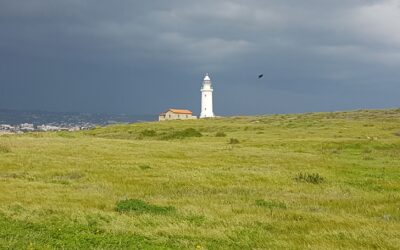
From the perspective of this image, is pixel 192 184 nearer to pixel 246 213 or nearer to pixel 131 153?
A: pixel 246 213

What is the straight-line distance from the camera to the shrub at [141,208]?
50.8 ft

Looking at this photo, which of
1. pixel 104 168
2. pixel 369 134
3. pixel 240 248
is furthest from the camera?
pixel 369 134

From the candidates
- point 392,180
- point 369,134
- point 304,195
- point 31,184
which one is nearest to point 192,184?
point 304,195

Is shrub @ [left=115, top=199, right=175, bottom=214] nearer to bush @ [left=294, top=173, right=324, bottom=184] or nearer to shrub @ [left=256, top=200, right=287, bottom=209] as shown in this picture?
shrub @ [left=256, top=200, right=287, bottom=209]

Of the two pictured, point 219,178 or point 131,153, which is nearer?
point 219,178

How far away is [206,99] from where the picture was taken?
579 feet

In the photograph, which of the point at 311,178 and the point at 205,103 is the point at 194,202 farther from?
the point at 205,103

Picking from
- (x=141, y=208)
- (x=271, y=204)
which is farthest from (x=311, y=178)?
(x=141, y=208)

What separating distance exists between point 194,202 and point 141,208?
229cm

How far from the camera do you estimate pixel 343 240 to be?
1178 centimetres

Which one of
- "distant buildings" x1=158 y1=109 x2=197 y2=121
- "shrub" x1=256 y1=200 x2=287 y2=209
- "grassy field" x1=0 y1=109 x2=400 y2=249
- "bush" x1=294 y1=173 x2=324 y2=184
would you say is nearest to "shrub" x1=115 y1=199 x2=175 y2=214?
"grassy field" x1=0 y1=109 x2=400 y2=249

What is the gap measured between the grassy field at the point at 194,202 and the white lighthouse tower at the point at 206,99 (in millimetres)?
139731

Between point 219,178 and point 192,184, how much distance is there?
2495 millimetres

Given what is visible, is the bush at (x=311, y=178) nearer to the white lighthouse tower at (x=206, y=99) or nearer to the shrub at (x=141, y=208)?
the shrub at (x=141, y=208)
